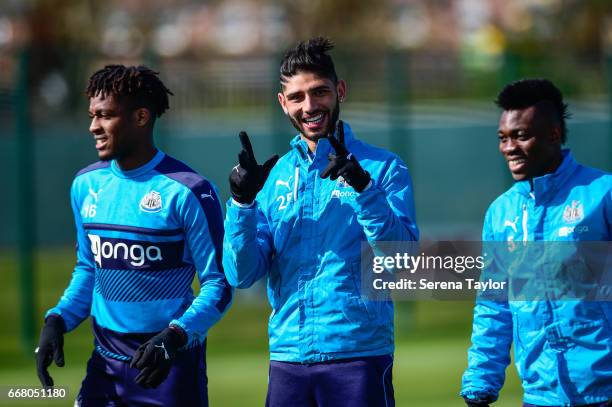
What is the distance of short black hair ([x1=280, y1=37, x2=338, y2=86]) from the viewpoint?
556cm

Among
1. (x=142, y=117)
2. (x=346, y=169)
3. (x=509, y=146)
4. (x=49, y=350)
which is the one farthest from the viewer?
(x=142, y=117)

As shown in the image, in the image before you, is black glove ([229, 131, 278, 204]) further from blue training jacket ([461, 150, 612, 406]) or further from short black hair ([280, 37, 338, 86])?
blue training jacket ([461, 150, 612, 406])

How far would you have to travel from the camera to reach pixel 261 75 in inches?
585

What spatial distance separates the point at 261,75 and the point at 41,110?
3344mm

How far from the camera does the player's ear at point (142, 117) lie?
5949mm

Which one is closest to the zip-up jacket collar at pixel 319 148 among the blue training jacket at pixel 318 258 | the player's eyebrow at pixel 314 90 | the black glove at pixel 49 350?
the blue training jacket at pixel 318 258

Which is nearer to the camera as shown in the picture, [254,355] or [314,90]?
[314,90]

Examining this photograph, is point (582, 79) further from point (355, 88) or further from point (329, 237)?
point (329, 237)

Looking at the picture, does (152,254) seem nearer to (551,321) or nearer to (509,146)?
(509,146)

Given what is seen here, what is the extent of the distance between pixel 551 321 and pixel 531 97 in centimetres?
105

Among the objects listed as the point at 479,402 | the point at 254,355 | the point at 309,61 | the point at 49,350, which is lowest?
the point at 254,355

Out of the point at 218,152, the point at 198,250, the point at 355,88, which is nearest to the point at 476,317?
the point at 198,250

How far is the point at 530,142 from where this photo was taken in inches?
225

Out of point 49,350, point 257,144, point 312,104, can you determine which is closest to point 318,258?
point 312,104
